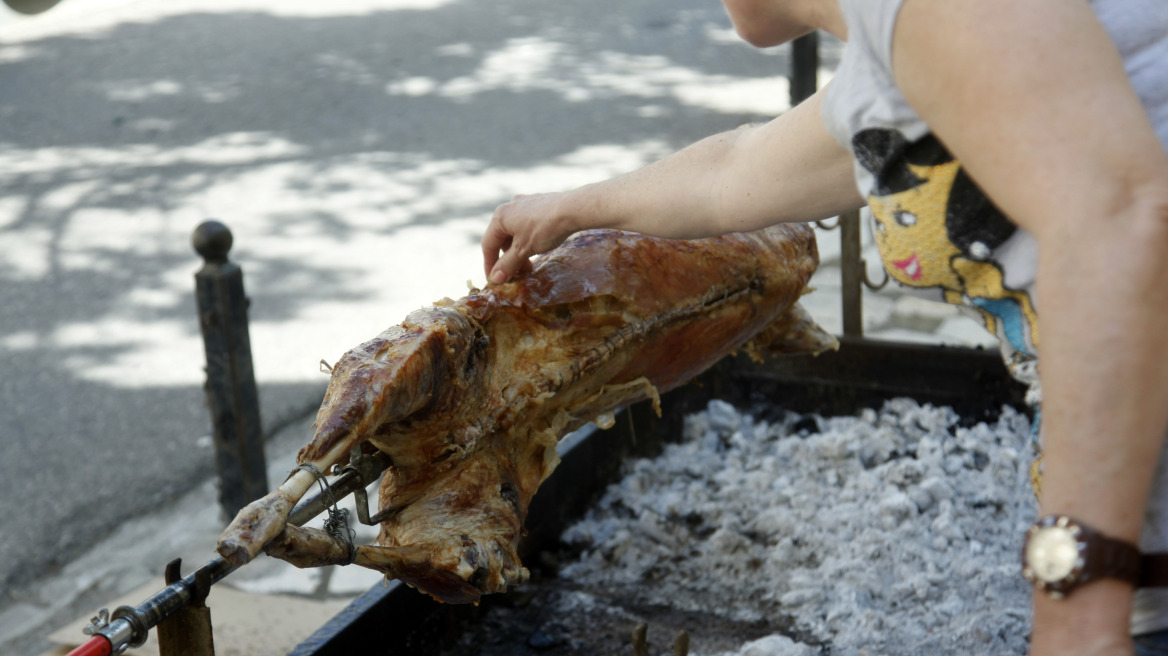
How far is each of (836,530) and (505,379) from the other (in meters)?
1.14

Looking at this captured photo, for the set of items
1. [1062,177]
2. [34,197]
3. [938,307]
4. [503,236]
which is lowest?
[938,307]

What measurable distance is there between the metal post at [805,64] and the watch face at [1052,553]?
2533 millimetres

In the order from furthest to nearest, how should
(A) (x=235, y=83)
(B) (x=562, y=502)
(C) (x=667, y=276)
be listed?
(A) (x=235, y=83), (B) (x=562, y=502), (C) (x=667, y=276)

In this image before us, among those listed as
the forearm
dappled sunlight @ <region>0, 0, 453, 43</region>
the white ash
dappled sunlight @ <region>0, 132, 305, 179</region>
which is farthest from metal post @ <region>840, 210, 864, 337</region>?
dappled sunlight @ <region>0, 0, 453, 43</region>

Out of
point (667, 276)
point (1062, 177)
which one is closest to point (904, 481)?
point (667, 276)

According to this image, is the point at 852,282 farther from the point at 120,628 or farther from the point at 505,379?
the point at 120,628

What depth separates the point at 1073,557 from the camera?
0.84 metres

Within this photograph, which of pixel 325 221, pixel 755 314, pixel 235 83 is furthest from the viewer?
pixel 235 83

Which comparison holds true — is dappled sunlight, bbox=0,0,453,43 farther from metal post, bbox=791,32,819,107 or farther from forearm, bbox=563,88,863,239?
forearm, bbox=563,88,863,239

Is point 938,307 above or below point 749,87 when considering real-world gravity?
below

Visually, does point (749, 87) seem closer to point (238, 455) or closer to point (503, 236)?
point (238, 455)

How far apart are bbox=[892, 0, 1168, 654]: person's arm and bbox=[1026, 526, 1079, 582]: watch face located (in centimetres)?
2

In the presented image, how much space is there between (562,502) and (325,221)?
149 inches

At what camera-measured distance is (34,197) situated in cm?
624
